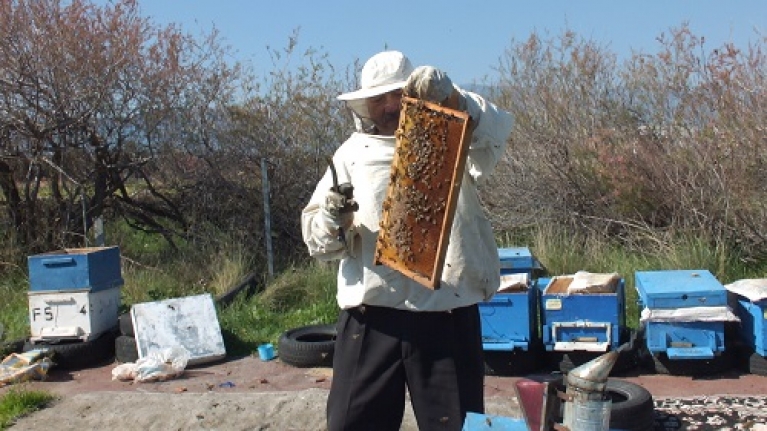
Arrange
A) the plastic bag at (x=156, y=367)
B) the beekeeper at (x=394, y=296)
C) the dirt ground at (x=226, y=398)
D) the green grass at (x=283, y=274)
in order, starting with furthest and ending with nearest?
the green grass at (x=283, y=274)
the plastic bag at (x=156, y=367)
the dirt ground at (x=226, y=398)
the beekeeper at (x=394, y=296)

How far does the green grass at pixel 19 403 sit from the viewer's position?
4782 millimetres

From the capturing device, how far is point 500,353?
535 cm

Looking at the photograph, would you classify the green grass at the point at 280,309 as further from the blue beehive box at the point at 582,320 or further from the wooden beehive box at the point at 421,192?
the wooden beehive box at the point at 421,192

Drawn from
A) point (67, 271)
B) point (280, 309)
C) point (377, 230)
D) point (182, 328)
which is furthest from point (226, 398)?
point (377, 230)

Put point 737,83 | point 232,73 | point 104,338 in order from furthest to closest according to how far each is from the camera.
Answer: point 232,73 → point 737,83 → point 104,338

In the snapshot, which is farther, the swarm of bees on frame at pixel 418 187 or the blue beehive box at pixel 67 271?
the blue beehive box at pixel 67 271

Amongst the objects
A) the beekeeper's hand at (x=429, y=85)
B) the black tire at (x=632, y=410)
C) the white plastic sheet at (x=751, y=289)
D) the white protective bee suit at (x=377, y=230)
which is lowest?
the black tire at (x=632, y=410)

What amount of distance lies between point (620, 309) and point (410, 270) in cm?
312

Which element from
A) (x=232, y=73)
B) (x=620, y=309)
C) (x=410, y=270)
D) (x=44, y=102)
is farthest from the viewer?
(x=232, y=73)

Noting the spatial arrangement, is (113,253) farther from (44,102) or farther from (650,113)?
(650,113)

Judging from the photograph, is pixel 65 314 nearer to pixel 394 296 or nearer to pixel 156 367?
pixel 156 367

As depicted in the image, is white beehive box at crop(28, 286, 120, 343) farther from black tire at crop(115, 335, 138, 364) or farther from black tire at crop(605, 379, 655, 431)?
black tire at crop(605, 379, 655, 431)

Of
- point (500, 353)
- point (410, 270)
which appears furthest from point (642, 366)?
point (410, 270)

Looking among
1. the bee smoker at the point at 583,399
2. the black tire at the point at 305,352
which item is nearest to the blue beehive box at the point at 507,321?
the black tire at the point at 305,352
